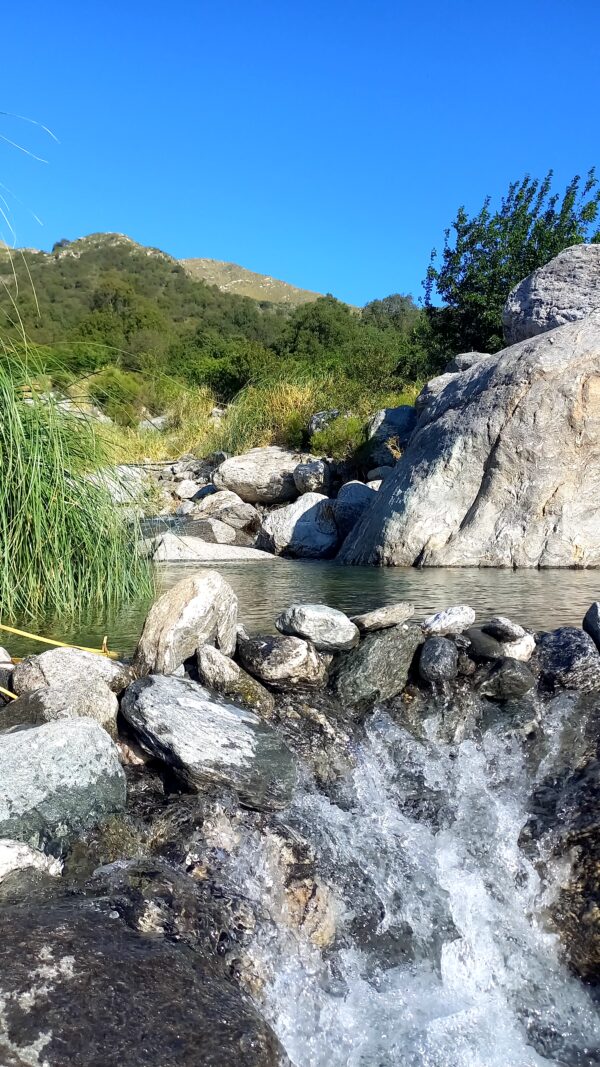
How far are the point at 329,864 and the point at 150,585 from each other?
11.0ft

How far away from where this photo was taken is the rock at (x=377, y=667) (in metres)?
4.04

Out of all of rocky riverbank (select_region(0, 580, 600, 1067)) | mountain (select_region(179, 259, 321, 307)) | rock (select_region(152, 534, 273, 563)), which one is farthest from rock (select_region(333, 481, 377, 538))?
mountain (select_region(179, 259, 321, 307))

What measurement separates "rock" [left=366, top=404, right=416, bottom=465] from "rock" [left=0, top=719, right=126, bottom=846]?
11.0 meters

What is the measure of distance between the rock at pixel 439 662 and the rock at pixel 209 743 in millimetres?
987

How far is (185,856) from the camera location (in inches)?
113

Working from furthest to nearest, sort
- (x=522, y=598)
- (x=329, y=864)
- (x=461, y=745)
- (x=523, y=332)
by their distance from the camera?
1. (x=523, y=332)
2. (x=522, y=598)
3. (x=461, y=745)
4. (x=329, y=864)

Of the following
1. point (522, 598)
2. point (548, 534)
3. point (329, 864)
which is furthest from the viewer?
point (548, 534)

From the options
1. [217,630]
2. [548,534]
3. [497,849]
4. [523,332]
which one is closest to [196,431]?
[523,332]

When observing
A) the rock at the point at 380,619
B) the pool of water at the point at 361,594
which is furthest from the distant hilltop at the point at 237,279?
the rock at the point at 380,619

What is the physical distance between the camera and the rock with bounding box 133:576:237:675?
3949 mm

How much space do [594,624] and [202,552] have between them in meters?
6.84

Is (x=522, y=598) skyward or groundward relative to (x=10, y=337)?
groundward

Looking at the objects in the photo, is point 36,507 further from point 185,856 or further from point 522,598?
point 522,598

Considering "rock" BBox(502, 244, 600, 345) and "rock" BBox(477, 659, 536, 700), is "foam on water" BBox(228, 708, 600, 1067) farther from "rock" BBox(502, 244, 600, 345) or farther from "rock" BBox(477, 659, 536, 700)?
"rock" BBox(502, 244, 600, 345)
